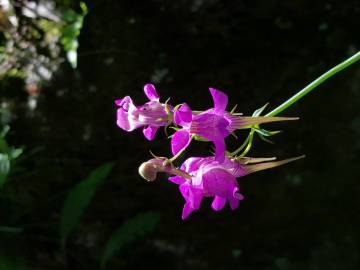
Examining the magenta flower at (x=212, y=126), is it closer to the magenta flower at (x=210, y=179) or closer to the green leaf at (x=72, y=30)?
the magenta flower at (x=210, y=179)

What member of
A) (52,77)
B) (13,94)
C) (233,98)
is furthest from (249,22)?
(13,94)

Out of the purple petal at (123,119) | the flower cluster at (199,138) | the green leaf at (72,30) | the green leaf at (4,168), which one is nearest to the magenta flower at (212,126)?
the flower cluster at (199,138)

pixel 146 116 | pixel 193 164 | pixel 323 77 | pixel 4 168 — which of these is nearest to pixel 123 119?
pixel 146 116

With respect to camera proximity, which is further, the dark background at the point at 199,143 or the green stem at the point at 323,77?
the dark background at the point at 199,143

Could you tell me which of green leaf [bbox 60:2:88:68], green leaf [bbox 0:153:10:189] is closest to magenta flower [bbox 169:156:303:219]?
green leaf [bbox 0:153:10:189]

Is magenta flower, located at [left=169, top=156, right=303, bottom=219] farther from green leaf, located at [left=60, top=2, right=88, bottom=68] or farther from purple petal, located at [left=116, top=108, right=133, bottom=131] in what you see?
green leaf, located at [left=60, top=2, right=88, bottom=68]

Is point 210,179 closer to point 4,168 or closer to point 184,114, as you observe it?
point 184,114
